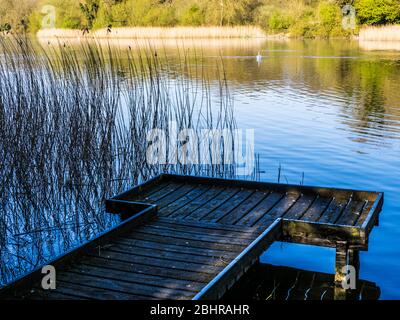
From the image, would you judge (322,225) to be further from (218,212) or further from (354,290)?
(218,212)

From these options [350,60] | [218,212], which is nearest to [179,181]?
[218,212]

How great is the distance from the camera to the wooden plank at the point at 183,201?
3.62 m

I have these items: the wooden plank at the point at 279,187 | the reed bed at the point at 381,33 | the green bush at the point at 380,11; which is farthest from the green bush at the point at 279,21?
the wooden plank at the point at 279,187

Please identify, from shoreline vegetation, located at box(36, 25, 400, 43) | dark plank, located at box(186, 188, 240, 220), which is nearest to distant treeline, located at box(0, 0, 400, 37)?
shoreline vegetation, located at box(36, 25, 400, 43)

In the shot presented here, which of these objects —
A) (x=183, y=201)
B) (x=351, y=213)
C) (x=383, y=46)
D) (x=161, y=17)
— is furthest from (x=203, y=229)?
(x=161, y=17)

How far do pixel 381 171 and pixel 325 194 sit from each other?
208 centimetres

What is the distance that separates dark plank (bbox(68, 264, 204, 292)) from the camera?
8.41 feet

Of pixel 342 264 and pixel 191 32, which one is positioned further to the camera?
pixel 191 32

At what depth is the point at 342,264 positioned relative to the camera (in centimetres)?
315

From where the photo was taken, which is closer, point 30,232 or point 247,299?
point 247,299

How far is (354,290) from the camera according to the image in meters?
3.27

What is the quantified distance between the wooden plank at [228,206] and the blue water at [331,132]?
0.41m

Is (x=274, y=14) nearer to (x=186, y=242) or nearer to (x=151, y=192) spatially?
(x=151, y=192)

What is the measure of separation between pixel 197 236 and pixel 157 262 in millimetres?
398
